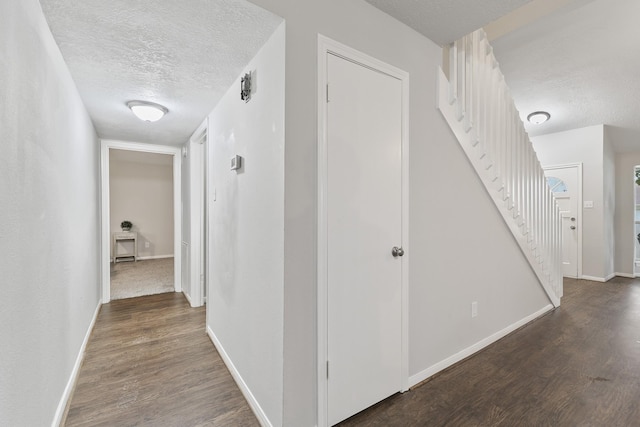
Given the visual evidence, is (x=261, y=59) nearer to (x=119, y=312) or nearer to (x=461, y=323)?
(x=461, y=323)

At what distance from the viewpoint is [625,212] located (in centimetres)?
521

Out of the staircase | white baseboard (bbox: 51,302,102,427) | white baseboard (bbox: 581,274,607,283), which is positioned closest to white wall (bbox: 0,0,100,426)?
white baseboard (bbox: 51,302,102,427)

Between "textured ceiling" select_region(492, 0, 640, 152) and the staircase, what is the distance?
18.2 inches

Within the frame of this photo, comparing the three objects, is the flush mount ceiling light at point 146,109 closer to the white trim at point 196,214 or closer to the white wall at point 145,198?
the white trim at point 196,214

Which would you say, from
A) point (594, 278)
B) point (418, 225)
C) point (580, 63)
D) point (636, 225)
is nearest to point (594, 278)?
point (594, 278)

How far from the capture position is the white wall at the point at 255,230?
1.44m

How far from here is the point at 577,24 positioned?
249 cm

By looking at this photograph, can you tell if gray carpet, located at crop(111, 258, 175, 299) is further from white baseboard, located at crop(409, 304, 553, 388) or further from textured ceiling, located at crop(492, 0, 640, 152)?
textured ceiling, located at crop(492, 0, 640, 152)

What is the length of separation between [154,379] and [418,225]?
214 cm

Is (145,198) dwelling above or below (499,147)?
below

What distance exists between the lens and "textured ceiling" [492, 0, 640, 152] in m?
2.43

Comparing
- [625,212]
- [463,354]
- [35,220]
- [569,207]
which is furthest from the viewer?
[625,212]

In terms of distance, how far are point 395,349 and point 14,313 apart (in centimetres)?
184

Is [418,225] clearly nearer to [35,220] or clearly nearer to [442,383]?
[442,383]
